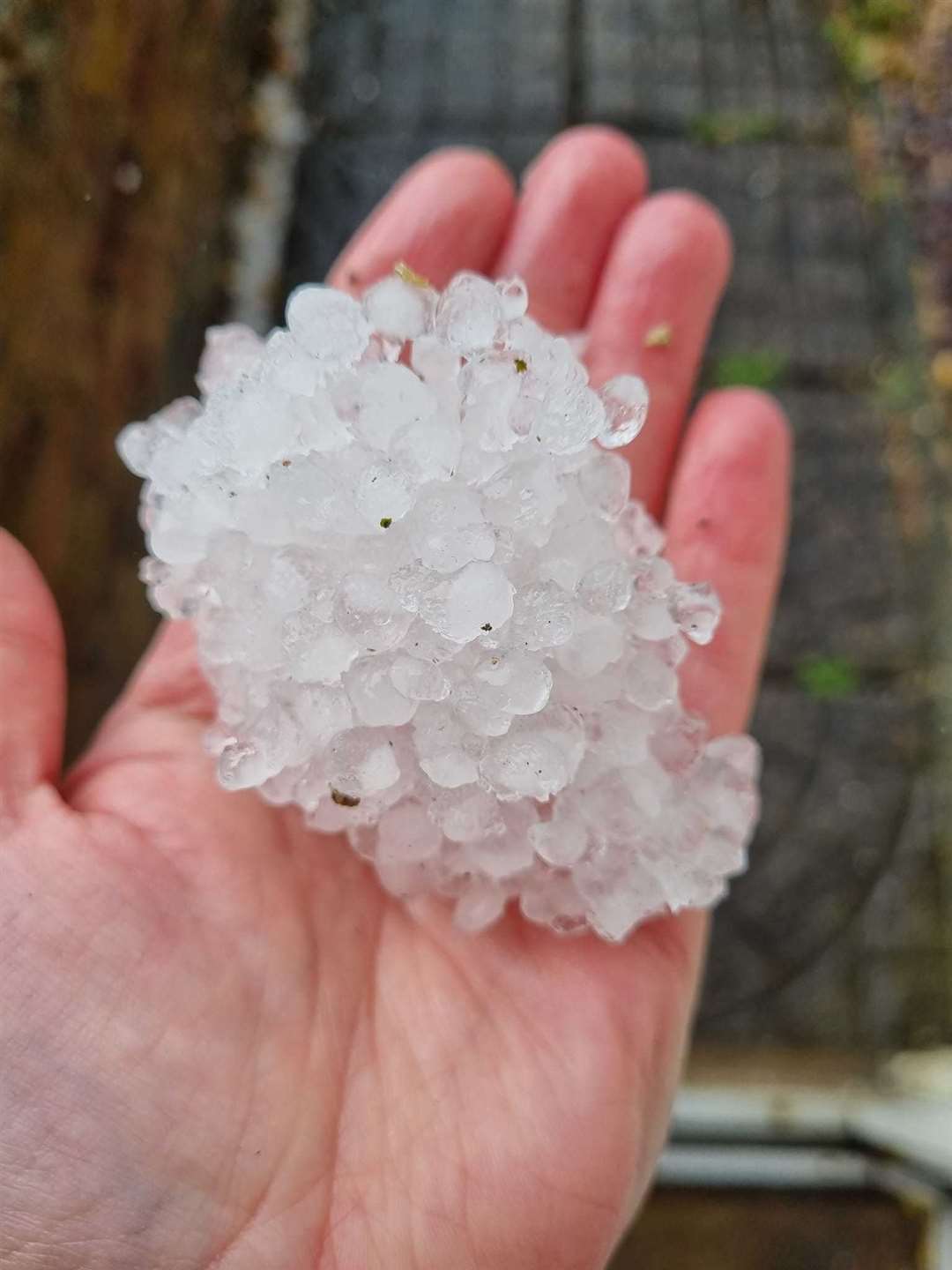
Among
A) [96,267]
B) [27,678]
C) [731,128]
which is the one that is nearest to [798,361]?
[731,128]

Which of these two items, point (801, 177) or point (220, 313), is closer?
point (220, 313)

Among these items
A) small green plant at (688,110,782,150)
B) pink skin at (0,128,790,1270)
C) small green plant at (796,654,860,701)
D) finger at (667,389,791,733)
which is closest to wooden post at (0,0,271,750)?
pink skin at (0,128,790,1270)

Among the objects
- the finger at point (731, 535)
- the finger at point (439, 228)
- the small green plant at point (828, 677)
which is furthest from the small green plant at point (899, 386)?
the finger at point (439, 228)

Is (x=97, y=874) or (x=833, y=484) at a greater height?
(x=833, y=484)

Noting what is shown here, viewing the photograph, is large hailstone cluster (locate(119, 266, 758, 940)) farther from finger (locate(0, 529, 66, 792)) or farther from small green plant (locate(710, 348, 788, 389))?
small green plant (locate(710, 348, 788, 389))

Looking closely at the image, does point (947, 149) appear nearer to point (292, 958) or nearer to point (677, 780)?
point (677, 780)

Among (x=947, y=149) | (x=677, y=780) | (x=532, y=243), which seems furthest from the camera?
(x=947, y=149)

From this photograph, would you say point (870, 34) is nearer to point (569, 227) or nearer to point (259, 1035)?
point (569, 227)

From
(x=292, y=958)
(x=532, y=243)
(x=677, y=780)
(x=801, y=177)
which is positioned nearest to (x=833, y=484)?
(x=801, y=177)

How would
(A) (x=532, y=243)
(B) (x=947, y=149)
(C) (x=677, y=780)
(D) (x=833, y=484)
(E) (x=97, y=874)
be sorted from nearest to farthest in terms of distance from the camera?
(E) (x=97, y=874)
(C) (x=677, y=780)
(A) (x=532, y=243)
(D) (x=833, y=484)
(B) (x=947, y=149)
